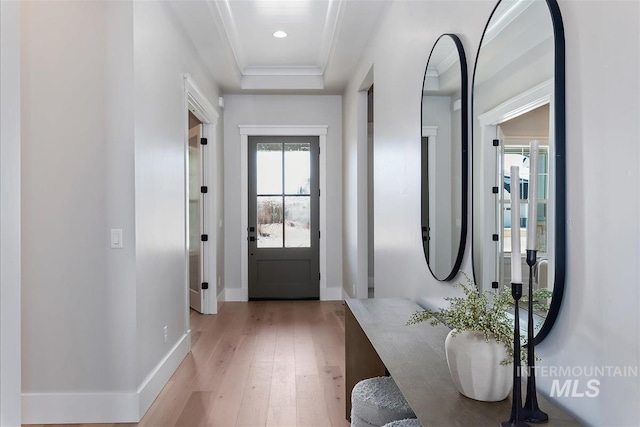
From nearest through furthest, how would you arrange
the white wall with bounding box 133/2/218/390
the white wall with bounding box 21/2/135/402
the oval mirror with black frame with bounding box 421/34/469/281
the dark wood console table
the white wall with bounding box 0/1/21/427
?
the dark wood console table → the white wall with bounding box 0/1/21/427 → the oval mirror with black frame with bounding box 421/34/469/281 → the white wall with bounding box 21/2/135/402 → the white wall with bounding box 133/2/218/390

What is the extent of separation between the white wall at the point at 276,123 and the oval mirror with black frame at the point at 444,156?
355 cm

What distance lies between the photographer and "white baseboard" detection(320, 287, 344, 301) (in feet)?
19.4

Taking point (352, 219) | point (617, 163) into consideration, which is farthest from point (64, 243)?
point (352, 219)

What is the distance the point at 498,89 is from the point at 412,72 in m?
1.14

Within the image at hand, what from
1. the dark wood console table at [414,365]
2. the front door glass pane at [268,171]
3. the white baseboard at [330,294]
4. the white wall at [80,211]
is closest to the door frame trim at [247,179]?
the white baseboard at [330,294]

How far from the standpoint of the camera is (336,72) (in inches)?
191

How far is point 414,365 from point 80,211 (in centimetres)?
205

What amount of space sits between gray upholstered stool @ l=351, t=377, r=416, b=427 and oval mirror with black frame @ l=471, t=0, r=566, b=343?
562 mm

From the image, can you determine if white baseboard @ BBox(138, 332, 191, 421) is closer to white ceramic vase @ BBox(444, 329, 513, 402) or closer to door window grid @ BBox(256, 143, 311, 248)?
white ceramic vase @ BBox(444, 329, 513, 402)

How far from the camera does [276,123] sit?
19.1 ft

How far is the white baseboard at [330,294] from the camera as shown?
19.4 ft

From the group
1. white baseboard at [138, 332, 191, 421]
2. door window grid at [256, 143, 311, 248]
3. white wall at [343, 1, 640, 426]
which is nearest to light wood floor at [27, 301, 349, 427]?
white baseboard at [138, 332, 191, 421]

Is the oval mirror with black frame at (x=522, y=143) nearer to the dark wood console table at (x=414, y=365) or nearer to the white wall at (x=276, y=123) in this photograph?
the dark wood console table at (x=414, y=365)

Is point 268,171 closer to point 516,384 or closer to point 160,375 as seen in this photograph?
point 160,375
